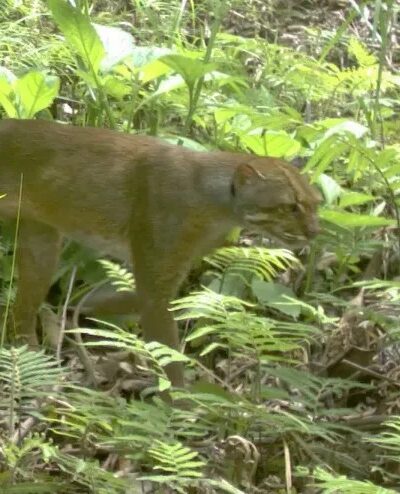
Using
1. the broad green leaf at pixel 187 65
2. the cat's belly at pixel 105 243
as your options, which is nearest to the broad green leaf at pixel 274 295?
the cat's belly at pixel 105 243

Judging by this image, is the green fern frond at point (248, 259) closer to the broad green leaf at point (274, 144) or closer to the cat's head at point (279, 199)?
the cat's head at point (279, 199)

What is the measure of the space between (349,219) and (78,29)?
5.52 feet

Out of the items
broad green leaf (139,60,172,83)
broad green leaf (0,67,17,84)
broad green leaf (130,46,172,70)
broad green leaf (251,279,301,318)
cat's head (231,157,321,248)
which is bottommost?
broad green leaf (251,279,301,318)

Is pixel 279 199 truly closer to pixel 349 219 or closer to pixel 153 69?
pixel 349 219

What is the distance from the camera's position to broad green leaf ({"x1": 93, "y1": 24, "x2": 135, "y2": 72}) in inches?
228

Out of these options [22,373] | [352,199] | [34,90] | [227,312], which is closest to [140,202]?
[34,90]

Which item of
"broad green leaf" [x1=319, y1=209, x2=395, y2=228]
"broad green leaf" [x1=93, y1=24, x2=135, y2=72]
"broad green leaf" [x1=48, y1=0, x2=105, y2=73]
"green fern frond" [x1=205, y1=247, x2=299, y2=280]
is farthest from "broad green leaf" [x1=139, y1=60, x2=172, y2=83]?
"broad green leaf" [x1=319, y1=209, x2=395, y2=228]

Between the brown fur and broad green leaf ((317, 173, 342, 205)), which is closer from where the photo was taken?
the brown fur

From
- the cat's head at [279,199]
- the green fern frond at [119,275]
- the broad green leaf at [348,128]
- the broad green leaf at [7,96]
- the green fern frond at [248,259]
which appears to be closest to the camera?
the green fern frond at [119,275]

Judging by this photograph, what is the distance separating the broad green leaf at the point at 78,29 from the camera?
5.53m

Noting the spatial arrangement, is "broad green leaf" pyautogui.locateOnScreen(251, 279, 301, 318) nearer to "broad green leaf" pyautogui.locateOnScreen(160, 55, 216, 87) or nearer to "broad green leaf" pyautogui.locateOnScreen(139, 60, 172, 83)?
"broad green leaf" pyautogui.locateOnScreen(160, 55, 216, 87)

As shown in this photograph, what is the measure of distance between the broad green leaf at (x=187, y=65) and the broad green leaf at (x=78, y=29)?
37cm

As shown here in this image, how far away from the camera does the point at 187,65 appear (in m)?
5.53

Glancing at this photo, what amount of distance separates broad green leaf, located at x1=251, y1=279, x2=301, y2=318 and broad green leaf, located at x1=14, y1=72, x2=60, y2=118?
4.66 ft
